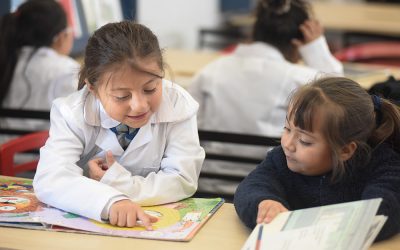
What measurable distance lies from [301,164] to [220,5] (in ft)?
17.5

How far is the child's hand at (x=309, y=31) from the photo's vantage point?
9.44 feet

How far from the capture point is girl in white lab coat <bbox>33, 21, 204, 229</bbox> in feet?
5.23

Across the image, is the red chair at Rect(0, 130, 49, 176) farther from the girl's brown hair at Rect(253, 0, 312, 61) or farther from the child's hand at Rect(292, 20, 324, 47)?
the child's hand at Rect(292, 20, 324, 47)

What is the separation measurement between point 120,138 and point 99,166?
9 cm

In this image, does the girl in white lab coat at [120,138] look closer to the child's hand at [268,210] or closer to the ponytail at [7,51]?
the child's hand at [268,210]

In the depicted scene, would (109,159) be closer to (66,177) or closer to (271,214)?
(66,177)

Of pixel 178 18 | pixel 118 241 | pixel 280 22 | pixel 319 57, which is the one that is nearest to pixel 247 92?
pixel 280 22

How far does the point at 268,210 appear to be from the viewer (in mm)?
1471

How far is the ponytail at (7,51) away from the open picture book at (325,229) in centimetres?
173

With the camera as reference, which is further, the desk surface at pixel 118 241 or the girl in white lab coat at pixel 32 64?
the girl in white lab coat at pixel 32 64

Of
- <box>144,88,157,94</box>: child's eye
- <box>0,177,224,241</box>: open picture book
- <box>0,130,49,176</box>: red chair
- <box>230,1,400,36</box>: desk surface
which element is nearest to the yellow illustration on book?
<box>0,177,224,241</box>: open picture book

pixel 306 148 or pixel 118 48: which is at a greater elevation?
pixel 118 48

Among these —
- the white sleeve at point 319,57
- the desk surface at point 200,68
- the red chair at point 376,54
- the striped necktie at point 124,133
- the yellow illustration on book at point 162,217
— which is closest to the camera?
the yellow illustration on book at point 162,217

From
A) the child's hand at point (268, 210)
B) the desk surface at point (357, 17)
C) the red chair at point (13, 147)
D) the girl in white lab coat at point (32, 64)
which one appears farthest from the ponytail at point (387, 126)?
the desk surface at point (357, 17)
